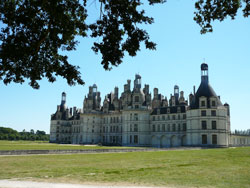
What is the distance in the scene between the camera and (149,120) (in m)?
74.1

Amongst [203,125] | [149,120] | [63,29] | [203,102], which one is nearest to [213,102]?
[203,102]

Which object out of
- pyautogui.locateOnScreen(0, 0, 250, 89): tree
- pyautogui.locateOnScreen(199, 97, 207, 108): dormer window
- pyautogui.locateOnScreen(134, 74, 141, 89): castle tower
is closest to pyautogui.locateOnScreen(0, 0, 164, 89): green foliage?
pyautogui.locateOnScreen(0, 0, 250, 89): tree

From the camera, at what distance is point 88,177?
13133 mm

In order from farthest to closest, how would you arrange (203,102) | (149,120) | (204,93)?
(149,120), (204,93), (203,102)

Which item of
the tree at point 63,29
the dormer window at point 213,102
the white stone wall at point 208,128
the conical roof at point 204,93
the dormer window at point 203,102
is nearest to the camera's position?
the tree at point 63,29

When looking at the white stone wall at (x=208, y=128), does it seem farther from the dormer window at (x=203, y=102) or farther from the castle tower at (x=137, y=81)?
the castle tower at (x=137, y=81)

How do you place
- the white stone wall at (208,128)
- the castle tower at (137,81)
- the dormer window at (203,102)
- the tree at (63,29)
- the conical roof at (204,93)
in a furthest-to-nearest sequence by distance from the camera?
the castle tower at (137,81) < the conical roof at (204,93) < the dormer window at (203,102) < the white stone wall at (208,128) < the tree at (63,29)

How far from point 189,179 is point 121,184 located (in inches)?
144

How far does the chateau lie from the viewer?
194 ft

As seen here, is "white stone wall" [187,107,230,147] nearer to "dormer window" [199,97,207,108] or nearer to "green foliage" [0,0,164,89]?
"dormer window" [199,97,207,108]

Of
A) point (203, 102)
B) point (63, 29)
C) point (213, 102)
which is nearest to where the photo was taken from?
point (63, 29)

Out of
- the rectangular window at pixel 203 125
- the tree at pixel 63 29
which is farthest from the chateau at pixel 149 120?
the tree at pixel 63 29

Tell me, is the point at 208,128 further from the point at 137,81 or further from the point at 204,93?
the point at 137,81

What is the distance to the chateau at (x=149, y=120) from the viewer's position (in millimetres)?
59250
